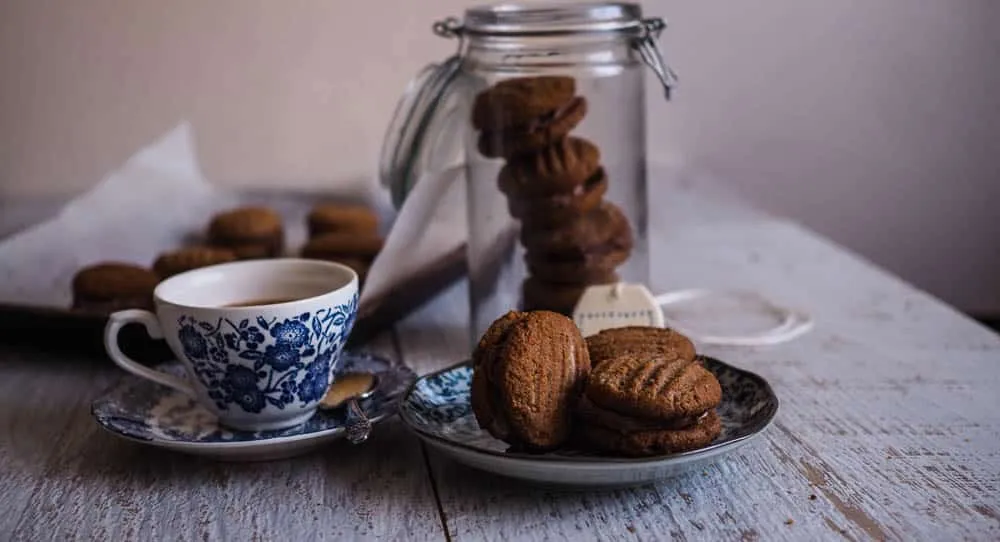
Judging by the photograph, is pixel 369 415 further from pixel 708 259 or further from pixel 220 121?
pixel 220 121

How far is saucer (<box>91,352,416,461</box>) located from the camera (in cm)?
69

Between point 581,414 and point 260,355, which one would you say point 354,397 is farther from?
point 581,414

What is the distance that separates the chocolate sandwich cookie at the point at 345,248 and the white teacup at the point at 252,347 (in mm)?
383

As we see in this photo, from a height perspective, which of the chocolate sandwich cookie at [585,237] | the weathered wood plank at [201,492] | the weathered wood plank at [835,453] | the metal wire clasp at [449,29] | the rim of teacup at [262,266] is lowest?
the weathered wood plank at [835,453]

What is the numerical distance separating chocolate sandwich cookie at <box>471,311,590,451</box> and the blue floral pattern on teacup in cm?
12

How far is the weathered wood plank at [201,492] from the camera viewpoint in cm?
62

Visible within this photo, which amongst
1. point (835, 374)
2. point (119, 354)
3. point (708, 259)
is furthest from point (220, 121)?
point (835, 374)

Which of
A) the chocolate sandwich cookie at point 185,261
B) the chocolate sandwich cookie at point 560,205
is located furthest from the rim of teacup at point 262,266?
the chocolate sandwich cookie at point 185,261

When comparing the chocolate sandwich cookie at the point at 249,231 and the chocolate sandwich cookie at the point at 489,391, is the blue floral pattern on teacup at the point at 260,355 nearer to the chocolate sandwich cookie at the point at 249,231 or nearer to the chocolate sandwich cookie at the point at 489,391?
the chocolate sandwich cookie at the point at 489,391

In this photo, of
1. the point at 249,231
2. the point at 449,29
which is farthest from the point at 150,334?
Answer: the point at 249,231

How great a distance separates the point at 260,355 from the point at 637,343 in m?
0.25

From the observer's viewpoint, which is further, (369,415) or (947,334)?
(947,334)

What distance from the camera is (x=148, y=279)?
1.08 m

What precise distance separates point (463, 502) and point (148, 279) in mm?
558
